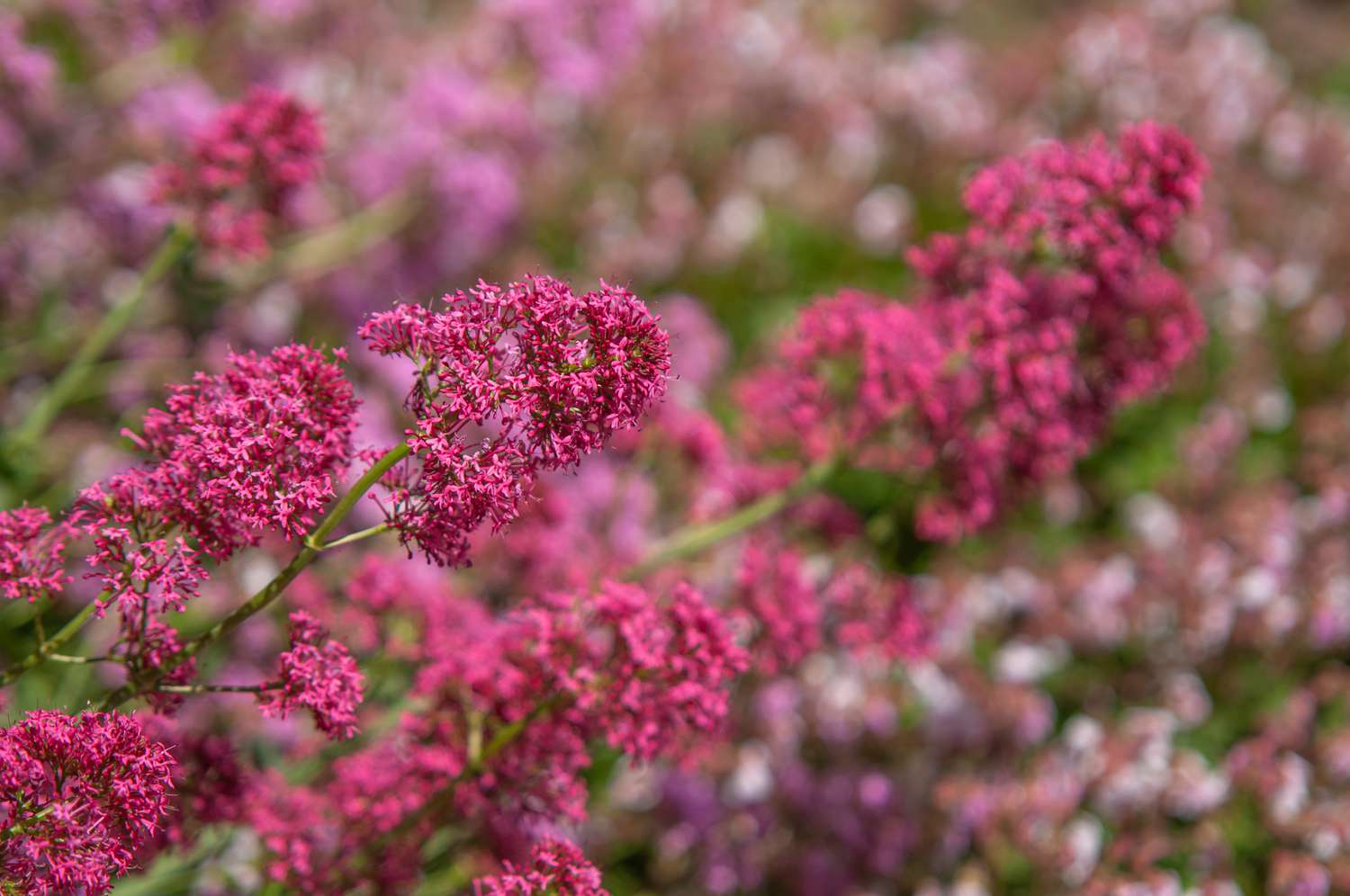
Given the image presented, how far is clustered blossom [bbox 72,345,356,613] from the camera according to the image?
1.38 meters

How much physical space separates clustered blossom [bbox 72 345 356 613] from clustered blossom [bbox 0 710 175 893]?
16 cm

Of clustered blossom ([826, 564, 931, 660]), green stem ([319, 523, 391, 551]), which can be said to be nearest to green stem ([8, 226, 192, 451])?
green stem ([319, 523, 391, 551])

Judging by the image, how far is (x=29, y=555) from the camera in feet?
4.85

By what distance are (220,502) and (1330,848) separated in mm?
2854

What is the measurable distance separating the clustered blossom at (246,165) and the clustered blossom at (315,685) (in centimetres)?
104

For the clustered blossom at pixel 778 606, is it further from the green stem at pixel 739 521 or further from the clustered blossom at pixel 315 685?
the clustered blossom at pixel 315 685

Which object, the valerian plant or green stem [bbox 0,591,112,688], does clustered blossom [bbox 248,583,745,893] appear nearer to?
the valerian plant

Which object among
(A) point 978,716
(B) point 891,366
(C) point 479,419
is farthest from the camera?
(A) point 978,716

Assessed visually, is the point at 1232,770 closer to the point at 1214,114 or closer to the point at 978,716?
the point at 978,716

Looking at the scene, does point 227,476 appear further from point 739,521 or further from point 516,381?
point 739,521

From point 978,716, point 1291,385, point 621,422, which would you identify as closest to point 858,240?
point 1291,385

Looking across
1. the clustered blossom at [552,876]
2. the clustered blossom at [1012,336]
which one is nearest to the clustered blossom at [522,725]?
the clustered blossom at [552,876]

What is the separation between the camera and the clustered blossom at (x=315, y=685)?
146cm

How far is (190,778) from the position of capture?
1731 millimetres
